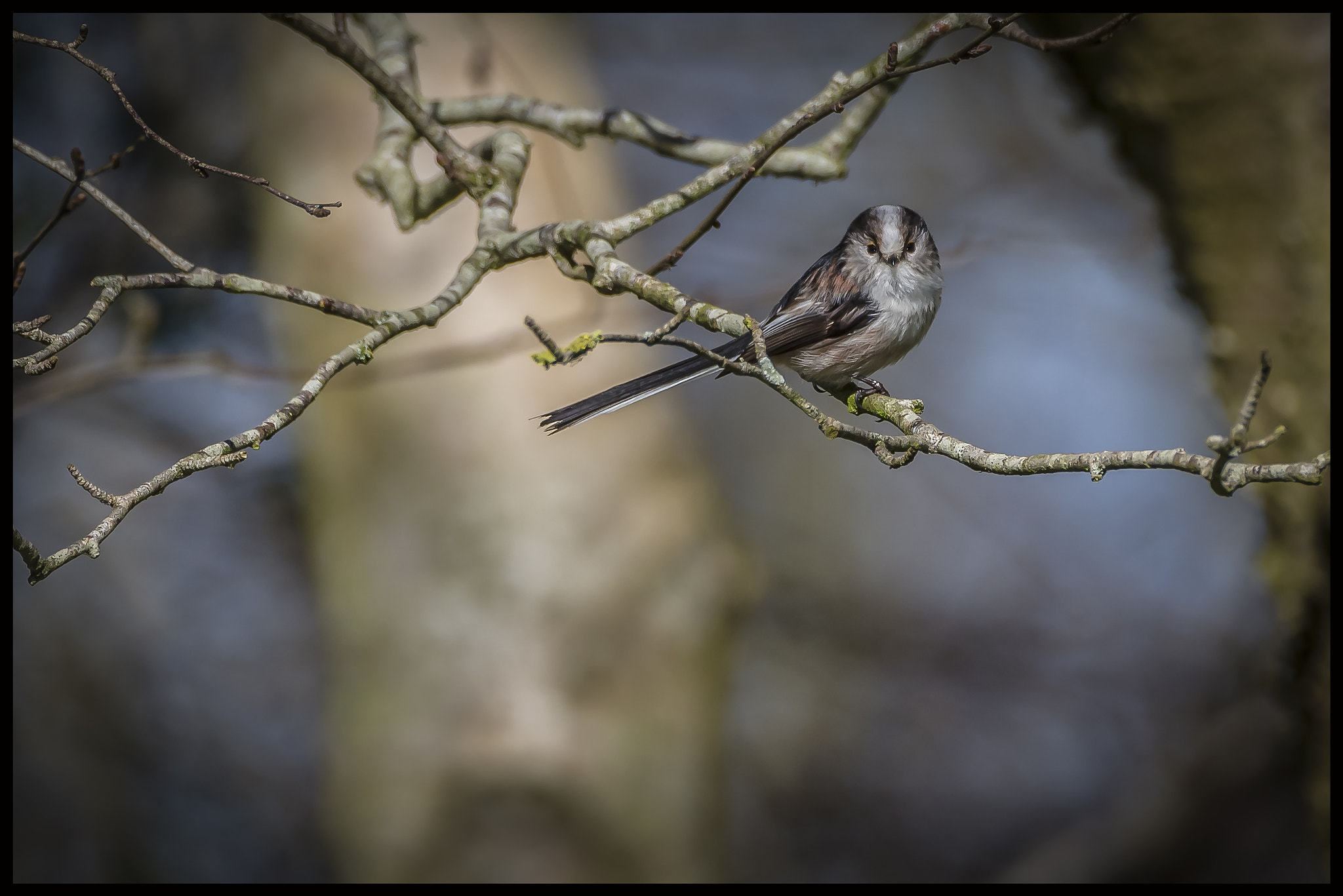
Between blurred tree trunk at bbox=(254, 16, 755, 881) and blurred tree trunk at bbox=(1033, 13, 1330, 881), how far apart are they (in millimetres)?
3175

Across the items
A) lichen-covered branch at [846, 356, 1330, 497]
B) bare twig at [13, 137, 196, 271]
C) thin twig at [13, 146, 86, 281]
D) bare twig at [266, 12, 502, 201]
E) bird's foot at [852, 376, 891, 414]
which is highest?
bare twig at [266, 12, 502, 201]

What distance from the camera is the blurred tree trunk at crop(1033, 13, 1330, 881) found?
444cm

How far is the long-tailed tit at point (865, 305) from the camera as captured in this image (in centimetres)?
288

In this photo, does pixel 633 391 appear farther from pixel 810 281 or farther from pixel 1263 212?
pixel 1263 212

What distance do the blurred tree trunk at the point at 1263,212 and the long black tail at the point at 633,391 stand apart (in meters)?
3.33

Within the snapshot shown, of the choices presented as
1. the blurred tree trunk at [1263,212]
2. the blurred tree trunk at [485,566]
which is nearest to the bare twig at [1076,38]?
the blurred tree trunk at [1263,212]

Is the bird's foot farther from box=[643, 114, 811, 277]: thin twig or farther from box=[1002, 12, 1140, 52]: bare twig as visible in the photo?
box=[1002, 12, 1140, 52]: bare twig

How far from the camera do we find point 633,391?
8.31 feet

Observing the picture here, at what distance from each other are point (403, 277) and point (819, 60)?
17.9 feet

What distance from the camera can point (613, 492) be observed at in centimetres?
578

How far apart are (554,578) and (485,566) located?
0.44m

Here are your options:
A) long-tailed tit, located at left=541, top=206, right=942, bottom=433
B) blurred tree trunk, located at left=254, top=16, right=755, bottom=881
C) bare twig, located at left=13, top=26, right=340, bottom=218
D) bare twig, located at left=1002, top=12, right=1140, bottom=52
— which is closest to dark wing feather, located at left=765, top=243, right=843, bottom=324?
long-tailed tit, located at left=541, top=206, right=942, bottom=433
